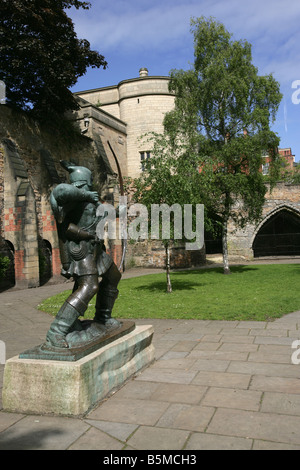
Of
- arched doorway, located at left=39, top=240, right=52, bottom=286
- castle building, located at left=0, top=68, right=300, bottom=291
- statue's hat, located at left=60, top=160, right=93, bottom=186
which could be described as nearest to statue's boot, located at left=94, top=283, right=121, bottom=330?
statue's hat, located at left=60, top=160, right=93, bottom=186

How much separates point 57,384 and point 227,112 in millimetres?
15216

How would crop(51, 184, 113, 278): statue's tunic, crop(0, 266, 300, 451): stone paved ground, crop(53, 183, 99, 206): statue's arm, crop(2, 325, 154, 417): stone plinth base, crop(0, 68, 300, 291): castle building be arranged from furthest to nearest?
crop(0, 68, 300, 291): castle building < crop(51, 184, 113, 278): statue's tunic < crop(53, 183, 99, 206): statue's arm < crop(2, 325, 154, 417): stone plinth base < crop(0, 266, 300, 451): stone paved ground

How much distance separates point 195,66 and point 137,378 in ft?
52.1

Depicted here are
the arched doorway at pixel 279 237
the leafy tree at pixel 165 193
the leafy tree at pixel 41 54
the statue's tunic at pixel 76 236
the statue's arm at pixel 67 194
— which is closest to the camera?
the statue's arm at pixel 67 194

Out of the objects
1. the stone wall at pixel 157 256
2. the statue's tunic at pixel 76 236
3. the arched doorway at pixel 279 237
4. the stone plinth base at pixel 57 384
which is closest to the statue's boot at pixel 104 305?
the statue's tunic at pixel 76 236

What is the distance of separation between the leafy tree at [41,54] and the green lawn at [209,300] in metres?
8.45

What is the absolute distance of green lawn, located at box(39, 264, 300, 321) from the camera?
7746 millimetres

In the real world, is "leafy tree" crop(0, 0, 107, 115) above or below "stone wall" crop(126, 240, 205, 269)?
above

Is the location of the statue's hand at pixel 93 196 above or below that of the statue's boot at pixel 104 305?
above

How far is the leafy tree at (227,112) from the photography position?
51.6 feet

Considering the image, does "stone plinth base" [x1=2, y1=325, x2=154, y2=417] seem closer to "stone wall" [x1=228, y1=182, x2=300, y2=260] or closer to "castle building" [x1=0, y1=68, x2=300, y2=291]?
"castle building" [x1=0, y1=68, x2=300, y2=291]

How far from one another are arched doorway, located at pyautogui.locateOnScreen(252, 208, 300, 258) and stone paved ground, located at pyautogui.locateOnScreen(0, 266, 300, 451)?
22.3 metres

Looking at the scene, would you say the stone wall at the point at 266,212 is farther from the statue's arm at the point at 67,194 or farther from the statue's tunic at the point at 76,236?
the statue's arm at the point at 67,194

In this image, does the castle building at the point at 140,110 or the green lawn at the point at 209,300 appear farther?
the castle building at the point at 140,110
